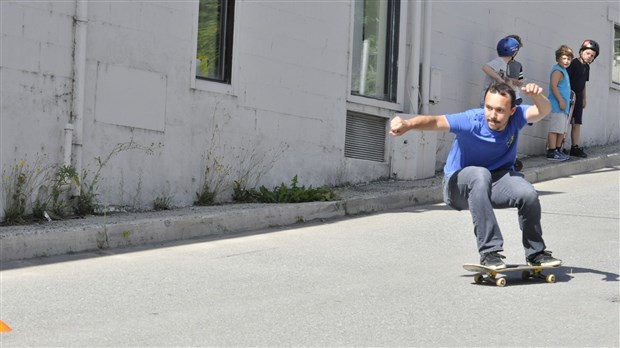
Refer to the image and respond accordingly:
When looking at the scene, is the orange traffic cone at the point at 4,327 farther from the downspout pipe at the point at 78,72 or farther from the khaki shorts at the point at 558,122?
the khaki shorts at the point at 558,122

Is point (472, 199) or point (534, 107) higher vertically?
point (534, 107)

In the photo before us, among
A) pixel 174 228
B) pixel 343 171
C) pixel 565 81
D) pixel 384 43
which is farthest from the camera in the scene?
pixel 565 81

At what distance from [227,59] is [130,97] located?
152 centimetres

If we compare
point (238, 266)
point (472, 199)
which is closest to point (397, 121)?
point (472, 199)

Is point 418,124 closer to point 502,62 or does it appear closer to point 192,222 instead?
point 192,222

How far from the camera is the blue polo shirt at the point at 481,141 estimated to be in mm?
7785

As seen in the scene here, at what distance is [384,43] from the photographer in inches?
567

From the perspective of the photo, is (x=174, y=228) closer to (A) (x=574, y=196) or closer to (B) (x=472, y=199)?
(B) (x=472, y=199)

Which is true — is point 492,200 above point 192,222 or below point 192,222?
above

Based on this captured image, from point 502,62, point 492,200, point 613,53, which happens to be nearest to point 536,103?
point 492,200

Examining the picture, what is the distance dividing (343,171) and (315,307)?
650 centimetres

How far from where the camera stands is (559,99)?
1609 centimetres

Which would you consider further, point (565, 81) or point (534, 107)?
point (565, 81)

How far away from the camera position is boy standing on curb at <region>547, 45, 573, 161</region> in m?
16.0
